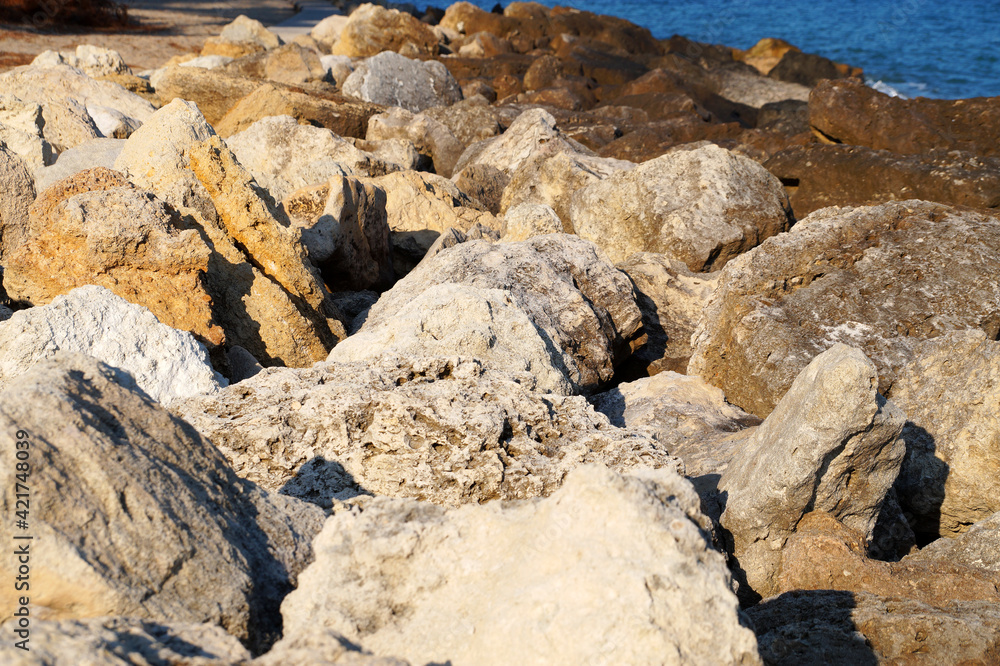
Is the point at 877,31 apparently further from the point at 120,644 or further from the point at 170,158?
the point at 120,644

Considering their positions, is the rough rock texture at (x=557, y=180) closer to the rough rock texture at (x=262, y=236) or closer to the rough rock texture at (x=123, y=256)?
the rough rock texture at (x=262, y=236)

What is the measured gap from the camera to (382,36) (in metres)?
17.0

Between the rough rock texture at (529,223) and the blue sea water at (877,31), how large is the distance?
2205cm

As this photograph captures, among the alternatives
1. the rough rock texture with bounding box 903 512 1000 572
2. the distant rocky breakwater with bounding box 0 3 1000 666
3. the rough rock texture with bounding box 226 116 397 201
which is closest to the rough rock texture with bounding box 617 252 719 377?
the distant rocky breakwater with bounding box 0 3 1000 666

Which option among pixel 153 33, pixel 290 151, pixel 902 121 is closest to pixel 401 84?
pixel 290 151

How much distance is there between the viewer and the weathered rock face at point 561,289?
163 inches

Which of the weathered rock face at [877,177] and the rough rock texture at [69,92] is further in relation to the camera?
the rough rock texture at [69,92]

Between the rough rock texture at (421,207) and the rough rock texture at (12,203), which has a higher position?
the rough rock texture at (12,203)

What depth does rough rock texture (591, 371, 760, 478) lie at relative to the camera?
3488 mm

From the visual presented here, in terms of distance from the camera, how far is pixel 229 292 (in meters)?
4.15

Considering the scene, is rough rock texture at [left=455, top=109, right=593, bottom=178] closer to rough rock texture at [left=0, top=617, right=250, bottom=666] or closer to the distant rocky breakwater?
the distant rocky breakwater

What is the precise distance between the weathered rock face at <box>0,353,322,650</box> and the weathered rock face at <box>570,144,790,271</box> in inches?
175

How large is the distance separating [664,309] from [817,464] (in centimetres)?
268

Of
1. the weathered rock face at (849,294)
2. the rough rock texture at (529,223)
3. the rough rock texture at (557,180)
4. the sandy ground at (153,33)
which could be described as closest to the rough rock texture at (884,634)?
the weathered rock face at (849,294)
